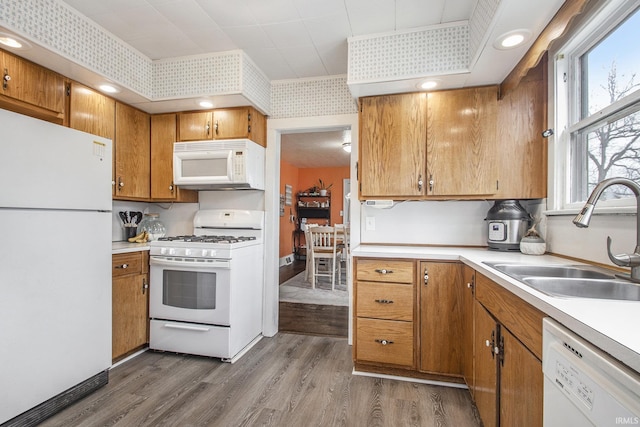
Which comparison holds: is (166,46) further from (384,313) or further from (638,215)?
(638,215)

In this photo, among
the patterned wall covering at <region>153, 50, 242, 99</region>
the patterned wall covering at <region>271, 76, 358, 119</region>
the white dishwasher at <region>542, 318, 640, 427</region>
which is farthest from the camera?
the patterned wall covering at <region>271, 76, 358, 119</region>

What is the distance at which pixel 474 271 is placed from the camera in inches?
66.4

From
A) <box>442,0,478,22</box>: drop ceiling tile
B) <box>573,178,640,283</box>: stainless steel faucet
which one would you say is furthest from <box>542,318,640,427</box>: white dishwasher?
<box>442,0,478,22</box>: drop ceiling tile

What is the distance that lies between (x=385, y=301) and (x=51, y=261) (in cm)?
197

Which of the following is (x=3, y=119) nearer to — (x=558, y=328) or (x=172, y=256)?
(x=172, y=256)

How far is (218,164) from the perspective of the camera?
2.67 m

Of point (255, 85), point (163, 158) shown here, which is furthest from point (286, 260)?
point (255, 85)

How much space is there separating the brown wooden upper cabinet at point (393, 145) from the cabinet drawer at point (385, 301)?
68cm

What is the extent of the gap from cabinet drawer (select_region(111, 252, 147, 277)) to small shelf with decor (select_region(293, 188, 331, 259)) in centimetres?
511

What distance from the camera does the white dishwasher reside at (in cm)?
53

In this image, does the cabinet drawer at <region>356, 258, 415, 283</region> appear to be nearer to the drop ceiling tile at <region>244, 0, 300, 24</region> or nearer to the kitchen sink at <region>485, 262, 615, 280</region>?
the kitchen sink at <region>485, 262, 615, 280</region>

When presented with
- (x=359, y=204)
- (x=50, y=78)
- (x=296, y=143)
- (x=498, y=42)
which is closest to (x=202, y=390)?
(x=359, y=204)

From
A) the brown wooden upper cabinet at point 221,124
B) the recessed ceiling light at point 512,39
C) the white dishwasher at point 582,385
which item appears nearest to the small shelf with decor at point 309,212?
the brown wooden upper cabinet at point 221,124

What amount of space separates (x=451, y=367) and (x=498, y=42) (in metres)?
1.95
